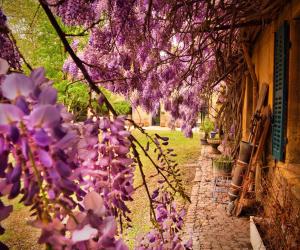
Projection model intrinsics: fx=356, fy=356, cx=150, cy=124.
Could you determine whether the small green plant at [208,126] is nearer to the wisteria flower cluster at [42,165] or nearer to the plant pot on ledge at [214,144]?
the plant pot on ledge at [214,144]

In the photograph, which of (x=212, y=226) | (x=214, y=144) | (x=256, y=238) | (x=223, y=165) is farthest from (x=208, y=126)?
(x=256, y=238)

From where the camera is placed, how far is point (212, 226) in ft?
14.4

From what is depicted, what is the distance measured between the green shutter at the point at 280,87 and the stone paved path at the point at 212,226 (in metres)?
1.02

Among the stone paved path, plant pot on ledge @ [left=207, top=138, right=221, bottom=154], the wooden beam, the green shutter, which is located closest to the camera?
the green shutter

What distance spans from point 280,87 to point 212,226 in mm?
1867

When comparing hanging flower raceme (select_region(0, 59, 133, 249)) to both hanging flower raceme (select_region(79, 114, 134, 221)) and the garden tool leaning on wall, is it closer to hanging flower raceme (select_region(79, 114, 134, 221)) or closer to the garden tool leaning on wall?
hanging flower raceme (select_region(79, 114, 134, 221))

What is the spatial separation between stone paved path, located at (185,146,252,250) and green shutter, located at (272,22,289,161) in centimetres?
102

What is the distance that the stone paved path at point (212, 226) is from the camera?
3.85m

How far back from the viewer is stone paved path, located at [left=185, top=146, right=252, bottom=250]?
151 inches

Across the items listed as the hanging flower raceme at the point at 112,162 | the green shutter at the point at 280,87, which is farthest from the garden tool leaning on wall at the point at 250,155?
the hanging flower raceme at the point at 112,162

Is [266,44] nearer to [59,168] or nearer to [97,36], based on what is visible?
[97,36]

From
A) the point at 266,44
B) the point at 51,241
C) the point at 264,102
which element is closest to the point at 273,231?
the point at 264,102

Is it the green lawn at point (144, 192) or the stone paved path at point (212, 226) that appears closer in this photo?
the stone paved path at point (212, 226)

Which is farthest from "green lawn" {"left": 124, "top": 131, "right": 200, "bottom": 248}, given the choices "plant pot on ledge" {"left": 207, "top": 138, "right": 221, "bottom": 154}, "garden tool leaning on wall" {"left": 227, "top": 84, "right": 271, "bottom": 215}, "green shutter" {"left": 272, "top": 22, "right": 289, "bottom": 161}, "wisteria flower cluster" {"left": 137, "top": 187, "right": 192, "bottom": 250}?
"green shutter" {"left": 272, "top": 22, "right": 289, "bottom": 161}
